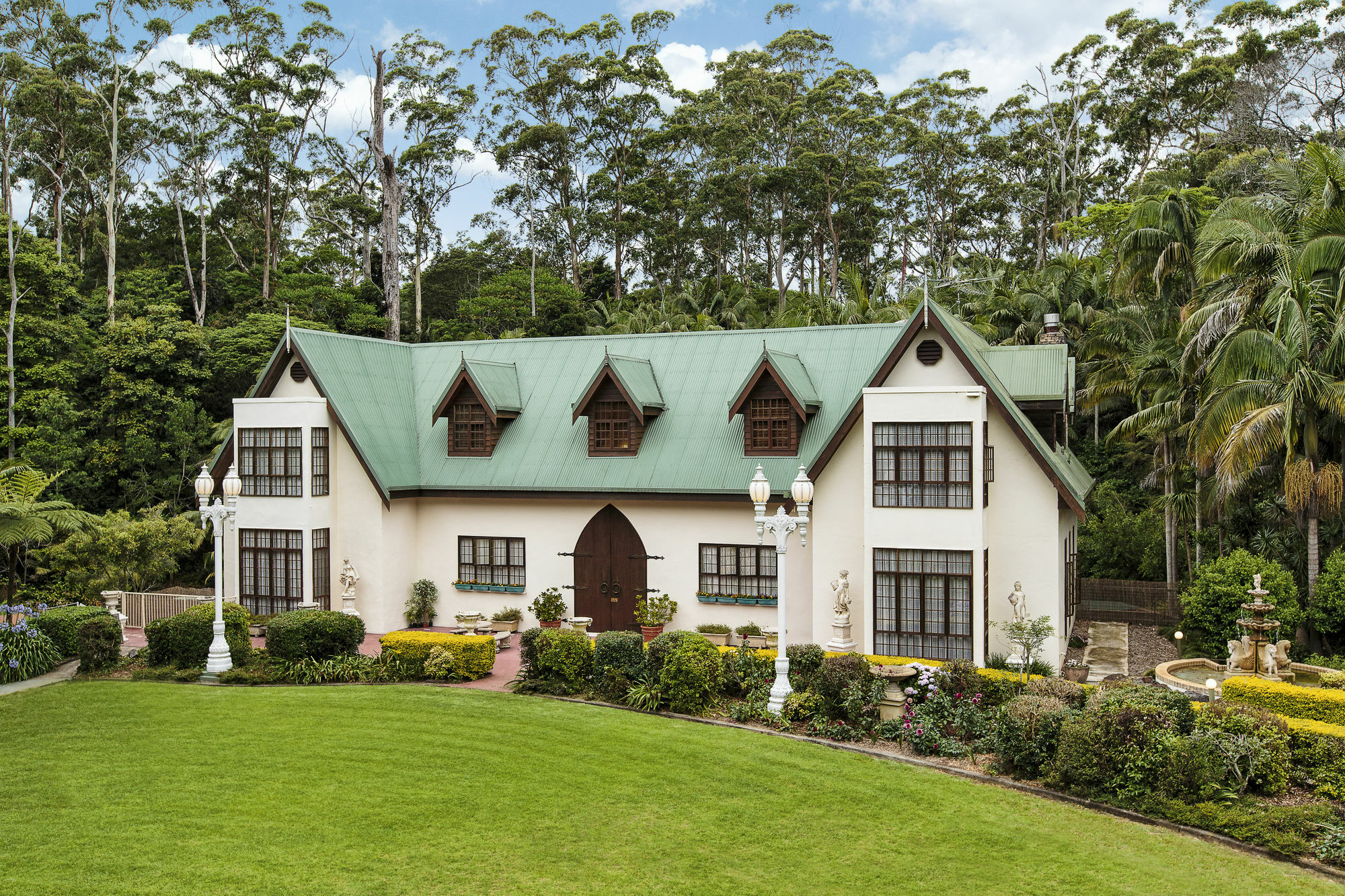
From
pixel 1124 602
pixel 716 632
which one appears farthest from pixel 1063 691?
pixel 1124 602

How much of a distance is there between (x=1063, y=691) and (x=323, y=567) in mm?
16960

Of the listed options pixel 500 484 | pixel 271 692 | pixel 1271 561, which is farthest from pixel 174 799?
pixel 1271 561

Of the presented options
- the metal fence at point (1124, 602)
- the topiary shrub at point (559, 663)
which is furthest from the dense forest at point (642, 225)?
the topiary shrub at point (559, 663)

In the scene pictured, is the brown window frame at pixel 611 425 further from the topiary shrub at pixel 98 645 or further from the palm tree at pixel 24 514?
the palm tree at pixel 24 514

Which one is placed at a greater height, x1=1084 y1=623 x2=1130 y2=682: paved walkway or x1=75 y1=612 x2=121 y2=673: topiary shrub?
x1=75 y1=612 x2=121 y2=673: topiary shrub

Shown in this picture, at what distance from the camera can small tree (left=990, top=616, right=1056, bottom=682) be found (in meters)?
17.0

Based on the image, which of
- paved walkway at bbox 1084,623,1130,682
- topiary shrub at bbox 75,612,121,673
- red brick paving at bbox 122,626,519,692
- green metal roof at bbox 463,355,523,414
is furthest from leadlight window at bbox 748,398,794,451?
topiary shrub at bbox 75,612,121,673

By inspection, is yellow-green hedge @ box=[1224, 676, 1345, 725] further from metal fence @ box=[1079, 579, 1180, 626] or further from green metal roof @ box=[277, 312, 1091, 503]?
metal fence @ box=[1079, 579, 1180, 626]

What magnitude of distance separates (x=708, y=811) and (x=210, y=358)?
1412 inches

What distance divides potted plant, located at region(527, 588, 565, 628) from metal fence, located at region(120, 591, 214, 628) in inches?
357

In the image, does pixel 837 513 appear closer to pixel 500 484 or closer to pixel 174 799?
pixel 500 484

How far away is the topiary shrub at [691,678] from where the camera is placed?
15.5 m

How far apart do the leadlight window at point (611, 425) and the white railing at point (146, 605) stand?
10994mm

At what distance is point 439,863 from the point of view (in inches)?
376
